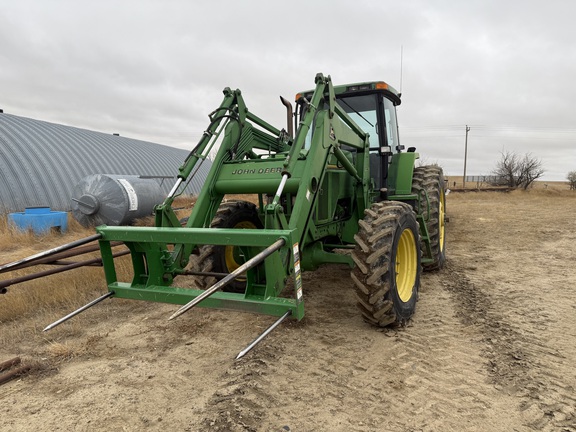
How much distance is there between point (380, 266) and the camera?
131 inches

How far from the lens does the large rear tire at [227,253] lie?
402 centimetres

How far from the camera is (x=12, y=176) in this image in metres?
11.7

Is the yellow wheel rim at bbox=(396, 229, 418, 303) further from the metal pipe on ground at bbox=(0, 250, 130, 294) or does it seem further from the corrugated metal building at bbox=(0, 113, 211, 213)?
the corrugated metal building at bbox=(0, 113, 211, 213)

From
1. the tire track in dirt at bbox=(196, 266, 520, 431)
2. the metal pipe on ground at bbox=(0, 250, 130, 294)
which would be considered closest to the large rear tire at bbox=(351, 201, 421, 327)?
the tire track in dirt at bbox=(196, 266, 520, 431)

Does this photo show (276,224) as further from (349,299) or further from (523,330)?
(523,330)

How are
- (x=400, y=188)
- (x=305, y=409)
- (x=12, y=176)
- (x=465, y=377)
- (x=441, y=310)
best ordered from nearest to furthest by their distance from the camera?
(x=305, y=409), (x=465, y=377), (x=441, y=310), (x=400, y=188), (x=12, y=176)

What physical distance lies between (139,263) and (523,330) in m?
3.53

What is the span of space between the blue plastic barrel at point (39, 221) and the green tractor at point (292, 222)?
6.26 m

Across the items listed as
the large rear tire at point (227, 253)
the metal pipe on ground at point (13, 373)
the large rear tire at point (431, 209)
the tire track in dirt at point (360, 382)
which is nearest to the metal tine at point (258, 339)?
the tire track in dirt at point (360, 382)

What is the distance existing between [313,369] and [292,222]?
3.77 feet

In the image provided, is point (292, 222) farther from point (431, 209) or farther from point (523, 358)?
point (431, 209)

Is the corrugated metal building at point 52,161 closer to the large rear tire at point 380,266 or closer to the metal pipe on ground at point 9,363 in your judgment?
the metal pipe on ground at point 9,363

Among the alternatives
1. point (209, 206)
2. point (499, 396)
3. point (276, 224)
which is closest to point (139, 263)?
point (209, 206)

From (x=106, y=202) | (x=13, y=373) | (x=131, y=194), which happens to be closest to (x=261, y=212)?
(x=13, y=373)
